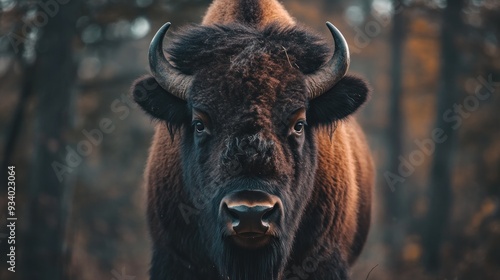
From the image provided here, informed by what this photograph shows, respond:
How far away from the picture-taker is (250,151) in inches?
217

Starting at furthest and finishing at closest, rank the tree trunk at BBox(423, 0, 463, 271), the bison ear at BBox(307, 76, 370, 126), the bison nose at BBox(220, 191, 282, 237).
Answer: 1. the tree trunk at BBox(423, 0, 463, 271)
2. the bison ear at BBox(307, 76, 370, 126)
3. the bison nose at BBox(220, 191, 282, 237)

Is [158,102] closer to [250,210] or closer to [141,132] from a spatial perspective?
[250,210]

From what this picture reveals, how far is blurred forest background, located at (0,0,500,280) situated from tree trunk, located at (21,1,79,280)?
0.02 meters

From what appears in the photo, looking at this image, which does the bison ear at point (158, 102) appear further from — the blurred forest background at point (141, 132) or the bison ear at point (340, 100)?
the blurred forest background at point (141, 132)

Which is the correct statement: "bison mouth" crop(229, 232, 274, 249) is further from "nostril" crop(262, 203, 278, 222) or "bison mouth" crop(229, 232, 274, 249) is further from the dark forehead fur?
the dark forehead fur

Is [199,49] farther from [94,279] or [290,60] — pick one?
[94,279]

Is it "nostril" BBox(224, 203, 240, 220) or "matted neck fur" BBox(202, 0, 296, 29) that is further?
"matted neck fur" BBox(202, 0, 296, 29)

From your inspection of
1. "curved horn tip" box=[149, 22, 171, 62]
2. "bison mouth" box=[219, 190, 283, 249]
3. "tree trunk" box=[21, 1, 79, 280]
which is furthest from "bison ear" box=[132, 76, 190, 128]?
"tree trunk" box=[21, 1, 79, 280]

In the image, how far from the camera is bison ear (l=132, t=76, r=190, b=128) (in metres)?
6.65

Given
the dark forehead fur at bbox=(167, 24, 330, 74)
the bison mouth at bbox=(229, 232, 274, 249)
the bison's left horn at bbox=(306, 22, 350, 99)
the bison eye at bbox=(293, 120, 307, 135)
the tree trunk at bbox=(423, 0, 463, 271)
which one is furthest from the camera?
the tree trunk at bbox=(423, 0, 463, 271)

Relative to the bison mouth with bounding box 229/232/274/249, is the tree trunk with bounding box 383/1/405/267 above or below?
below

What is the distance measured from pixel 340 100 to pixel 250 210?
6.37 feet

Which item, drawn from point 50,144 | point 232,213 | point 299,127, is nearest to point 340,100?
point 299,127

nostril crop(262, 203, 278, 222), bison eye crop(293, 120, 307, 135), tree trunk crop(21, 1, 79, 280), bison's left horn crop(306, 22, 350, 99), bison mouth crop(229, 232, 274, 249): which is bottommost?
tree trunk crop(21, 1, 79, 280)
